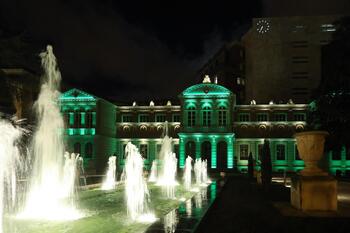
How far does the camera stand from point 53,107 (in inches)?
829

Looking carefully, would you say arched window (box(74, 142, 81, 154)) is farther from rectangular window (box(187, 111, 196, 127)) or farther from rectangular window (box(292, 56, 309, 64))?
rectangular window (box(292, 56, 309, 64))

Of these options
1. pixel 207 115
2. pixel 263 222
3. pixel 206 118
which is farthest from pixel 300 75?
pixel 263 222

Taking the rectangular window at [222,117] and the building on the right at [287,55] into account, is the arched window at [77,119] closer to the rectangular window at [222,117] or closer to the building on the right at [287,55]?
the rectangular window at [222,117]

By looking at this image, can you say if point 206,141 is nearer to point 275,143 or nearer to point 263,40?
point 275,143

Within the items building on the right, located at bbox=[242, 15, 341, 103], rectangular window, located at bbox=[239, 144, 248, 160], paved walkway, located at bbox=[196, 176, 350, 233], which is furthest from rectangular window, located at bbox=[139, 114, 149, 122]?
paved walkway, located at bbox=[196, 176, 350, 233]

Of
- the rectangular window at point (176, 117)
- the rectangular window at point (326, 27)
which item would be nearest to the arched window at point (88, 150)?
the rectangular window at point (176, 117)

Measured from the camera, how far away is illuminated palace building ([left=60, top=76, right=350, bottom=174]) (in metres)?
59.7

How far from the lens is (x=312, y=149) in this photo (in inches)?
573

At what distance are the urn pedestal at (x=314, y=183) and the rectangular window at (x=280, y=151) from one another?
4815 cm

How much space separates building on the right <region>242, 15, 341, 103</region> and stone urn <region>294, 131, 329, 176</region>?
6508 centimetres

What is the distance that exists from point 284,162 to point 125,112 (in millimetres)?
25598

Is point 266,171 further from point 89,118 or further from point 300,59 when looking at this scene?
point 300,59

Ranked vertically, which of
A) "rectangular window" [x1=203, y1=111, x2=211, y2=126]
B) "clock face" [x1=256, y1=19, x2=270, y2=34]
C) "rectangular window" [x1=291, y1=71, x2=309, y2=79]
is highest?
"clock face" [x1=256, y1=19, x2=270, y2=34]

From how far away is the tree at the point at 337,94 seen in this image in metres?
36.8
